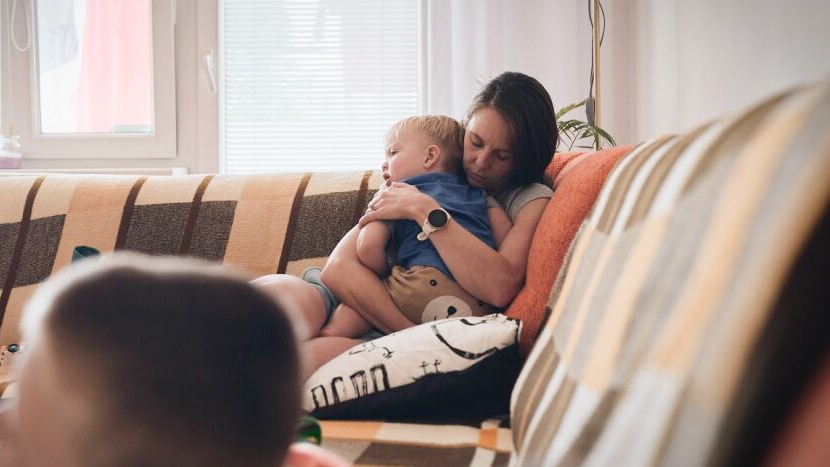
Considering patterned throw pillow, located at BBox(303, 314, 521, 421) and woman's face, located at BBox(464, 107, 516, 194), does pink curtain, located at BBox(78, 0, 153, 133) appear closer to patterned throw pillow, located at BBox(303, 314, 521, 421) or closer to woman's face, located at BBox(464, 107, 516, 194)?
woman's face, located at BBox(464, 107, 516, 194)

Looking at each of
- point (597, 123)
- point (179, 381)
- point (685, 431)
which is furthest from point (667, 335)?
point (597, 123)

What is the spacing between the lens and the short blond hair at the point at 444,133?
5.12ft

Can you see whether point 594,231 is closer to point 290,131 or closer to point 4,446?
point 4,446

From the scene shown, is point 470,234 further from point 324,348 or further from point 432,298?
point 324,348

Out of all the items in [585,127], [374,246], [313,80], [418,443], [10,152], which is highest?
[313,80]

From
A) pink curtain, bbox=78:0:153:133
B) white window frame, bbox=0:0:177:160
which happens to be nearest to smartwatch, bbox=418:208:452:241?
white window frame, bbox=0:0:177:160

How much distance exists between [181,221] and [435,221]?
0.72 metres

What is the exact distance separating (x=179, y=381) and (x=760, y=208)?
13.6 inches

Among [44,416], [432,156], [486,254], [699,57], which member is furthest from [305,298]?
[699,57]

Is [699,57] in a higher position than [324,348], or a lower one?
higher

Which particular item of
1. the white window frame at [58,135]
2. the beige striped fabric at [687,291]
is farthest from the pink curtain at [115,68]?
the beige striped fabric at [687,291]

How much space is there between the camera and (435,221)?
1.31 meters

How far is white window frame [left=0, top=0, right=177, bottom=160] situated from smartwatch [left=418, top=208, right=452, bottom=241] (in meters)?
2.16

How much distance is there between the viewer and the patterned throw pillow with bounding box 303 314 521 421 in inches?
39.9
